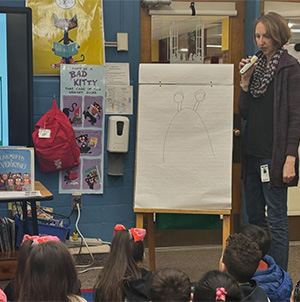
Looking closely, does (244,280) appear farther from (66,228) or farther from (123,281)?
(66,228)

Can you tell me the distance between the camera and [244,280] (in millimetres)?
2131

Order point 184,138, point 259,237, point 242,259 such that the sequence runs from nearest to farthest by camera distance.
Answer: point 242,259 < point 259,237 < point 184,138

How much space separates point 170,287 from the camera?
5.60 feet

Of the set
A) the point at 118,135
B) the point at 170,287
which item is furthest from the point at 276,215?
the point at 170,287

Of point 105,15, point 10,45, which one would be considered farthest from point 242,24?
point 10,45

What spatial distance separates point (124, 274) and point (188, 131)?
1389mm

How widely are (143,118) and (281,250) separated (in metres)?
1.17

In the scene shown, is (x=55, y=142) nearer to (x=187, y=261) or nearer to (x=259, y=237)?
(x=187, y=261)

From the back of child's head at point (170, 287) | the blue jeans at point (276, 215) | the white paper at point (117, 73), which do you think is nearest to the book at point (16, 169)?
the white paper at point (117, 73)

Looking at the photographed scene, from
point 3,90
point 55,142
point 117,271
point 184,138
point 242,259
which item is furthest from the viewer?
point 55,142

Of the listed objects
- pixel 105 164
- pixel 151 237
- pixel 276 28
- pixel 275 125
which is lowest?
pixel 151 237

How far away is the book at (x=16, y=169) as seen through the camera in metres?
2.89

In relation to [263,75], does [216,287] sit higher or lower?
lower

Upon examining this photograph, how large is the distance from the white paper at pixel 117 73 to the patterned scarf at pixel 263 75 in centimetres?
107
